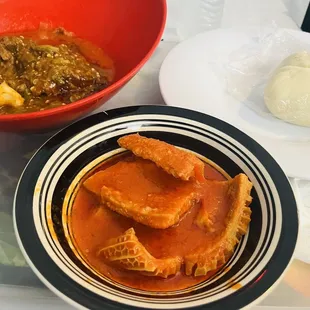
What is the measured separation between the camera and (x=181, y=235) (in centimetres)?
68

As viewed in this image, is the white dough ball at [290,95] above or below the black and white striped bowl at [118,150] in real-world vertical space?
above

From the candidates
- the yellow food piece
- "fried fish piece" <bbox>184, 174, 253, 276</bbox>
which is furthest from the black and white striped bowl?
the yellow food piece

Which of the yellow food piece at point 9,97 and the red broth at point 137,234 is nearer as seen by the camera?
the red broth at point 137,234

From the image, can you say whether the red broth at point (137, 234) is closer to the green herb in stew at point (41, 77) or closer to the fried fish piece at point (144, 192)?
the fried fish piece at point (144, 192)

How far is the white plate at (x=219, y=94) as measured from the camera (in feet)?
2.82

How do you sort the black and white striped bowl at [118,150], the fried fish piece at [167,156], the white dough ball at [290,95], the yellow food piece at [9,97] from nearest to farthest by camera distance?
the black and white striped bowl at [118,150] < the fried fish piece at [167,156] < the yellow food piece at [9,97] < the white dough ball at [290,95]

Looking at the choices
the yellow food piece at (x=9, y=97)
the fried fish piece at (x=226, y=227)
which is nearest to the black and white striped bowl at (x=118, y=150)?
the fried fish piece at (x=226, y=227)

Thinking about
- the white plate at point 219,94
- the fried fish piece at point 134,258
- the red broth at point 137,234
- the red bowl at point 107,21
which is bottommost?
the red broth at point 137,234

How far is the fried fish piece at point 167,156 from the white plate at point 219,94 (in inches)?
6.8

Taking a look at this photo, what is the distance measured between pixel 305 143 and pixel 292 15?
0.63 meters

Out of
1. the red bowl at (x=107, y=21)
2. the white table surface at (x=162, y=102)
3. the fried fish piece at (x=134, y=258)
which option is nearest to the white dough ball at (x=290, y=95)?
the white table surface at (x=162, y=102)

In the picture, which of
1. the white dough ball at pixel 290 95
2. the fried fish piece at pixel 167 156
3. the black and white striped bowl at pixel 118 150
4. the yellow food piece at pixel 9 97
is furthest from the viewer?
the white dough ball at pixel 290 95

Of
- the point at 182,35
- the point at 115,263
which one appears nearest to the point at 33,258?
the point at 115,263

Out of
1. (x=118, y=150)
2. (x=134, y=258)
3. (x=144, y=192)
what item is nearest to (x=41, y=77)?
(x=118, y=150)
